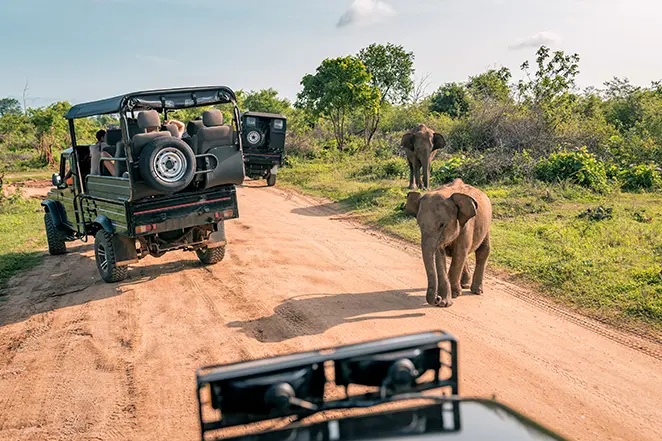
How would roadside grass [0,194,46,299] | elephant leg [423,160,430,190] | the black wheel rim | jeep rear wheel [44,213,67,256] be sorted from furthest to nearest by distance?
elephant leg [423,160,430,190] → jeep rear wheel [44,213,67,256] → roadside grass [0,194,46,299] → the black wheel rim

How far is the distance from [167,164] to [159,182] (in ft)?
0.93

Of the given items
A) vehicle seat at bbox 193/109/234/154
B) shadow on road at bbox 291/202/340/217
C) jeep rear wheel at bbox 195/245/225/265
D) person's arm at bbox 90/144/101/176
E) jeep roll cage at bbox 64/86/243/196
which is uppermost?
jeep roll cage at bbox 64/86/243/196

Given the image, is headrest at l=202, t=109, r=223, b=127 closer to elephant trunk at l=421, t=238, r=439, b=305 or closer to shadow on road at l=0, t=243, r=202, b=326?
shadow on road at l=0, t=243, r=202, b=326

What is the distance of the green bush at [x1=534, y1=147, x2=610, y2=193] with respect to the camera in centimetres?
1422

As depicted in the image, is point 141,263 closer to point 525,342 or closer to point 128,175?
point 128,175

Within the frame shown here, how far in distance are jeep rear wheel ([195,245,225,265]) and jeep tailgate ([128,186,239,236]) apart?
937 mm

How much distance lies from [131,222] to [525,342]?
18.0 feet

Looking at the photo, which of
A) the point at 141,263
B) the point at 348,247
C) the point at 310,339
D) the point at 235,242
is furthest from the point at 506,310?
the point at 141,263

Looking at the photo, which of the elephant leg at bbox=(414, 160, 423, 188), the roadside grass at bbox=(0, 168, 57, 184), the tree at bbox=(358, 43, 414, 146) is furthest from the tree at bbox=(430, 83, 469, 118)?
the roadside grass at bbox=(0, 168, 57, 184)

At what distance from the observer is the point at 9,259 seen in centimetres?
1080

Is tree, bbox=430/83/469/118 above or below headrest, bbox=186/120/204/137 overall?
above

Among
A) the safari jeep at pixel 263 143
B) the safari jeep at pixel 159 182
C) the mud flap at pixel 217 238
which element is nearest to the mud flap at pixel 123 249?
the safari jeep at pixel 159 182

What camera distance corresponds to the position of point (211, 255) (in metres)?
9.47

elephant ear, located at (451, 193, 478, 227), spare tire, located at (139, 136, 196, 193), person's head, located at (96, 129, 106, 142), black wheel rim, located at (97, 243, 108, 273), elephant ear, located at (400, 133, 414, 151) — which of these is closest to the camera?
elephant ear, located at (451, 193, 478, 227)
